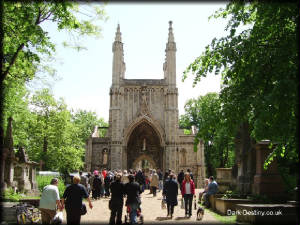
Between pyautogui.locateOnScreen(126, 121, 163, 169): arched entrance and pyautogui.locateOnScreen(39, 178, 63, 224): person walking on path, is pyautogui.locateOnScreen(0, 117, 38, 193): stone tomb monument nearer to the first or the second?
pyautogui.locateOnScreen(39, 178, 63, 224): person walking on path

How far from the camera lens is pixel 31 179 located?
1973cm

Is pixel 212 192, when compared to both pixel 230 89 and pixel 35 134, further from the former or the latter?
pixel 35 134

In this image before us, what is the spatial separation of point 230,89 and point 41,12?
667cm

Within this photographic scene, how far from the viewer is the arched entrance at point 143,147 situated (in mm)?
37594

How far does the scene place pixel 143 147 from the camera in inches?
1497

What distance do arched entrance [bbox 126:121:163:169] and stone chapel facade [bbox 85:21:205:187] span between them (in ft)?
4.47

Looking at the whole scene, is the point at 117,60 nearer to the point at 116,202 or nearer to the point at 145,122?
the point at 145,122

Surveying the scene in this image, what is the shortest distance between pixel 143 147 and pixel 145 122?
4529 millimetres

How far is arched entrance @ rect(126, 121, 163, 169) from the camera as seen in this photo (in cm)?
3759

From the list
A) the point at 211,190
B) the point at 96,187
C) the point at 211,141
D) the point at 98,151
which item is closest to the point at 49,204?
the point at 211,190

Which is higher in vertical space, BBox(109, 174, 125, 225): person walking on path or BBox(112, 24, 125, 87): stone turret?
BBox(112, 24, 125, 87): stone turret

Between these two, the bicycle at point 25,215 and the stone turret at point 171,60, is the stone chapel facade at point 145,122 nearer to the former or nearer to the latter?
the stone turret at point 171,60

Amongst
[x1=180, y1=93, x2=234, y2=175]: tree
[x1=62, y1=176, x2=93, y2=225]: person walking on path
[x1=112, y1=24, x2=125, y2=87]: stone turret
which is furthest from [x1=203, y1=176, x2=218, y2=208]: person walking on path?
[x1=112, y1=24, x2=125, y2=87]: stone turret

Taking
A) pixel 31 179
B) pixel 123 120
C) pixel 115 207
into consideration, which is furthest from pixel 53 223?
pixel 123 120
